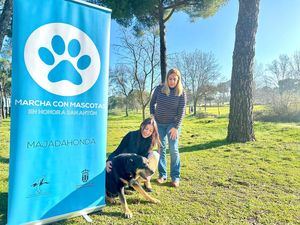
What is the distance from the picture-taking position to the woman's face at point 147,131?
12.3 feet

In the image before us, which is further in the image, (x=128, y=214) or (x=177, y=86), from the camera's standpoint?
(x=177, y=86)

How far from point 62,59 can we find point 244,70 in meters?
5.74

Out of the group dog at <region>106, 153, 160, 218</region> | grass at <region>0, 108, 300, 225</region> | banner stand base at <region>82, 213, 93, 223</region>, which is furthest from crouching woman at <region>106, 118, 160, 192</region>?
banner stand base at <region>82, 213, 93, 223</region>

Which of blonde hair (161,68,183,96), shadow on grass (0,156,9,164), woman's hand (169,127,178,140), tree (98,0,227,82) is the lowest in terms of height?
shadow on grass (0,156,9,164)

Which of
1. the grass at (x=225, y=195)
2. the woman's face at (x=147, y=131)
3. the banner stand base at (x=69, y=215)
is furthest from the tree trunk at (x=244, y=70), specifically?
the banner stand base at (x=69, y=215)

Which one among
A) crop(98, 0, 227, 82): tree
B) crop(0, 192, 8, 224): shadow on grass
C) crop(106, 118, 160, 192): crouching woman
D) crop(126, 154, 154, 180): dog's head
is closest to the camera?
crop(0, 192, 8, 224): shadow on grass

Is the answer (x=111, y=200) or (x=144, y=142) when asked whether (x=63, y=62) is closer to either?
(x=144, y=142)

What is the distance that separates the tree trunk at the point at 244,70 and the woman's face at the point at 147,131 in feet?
14.1

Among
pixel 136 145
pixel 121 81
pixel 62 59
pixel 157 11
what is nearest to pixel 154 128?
pixel 136 145

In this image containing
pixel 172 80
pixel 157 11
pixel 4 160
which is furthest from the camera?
pixel 157 11

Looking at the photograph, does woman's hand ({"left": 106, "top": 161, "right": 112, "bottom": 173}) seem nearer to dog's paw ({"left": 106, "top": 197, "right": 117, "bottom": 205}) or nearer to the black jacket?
the black jacket

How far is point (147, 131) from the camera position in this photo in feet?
12.3

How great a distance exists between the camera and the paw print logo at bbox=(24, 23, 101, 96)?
2568 millimetres

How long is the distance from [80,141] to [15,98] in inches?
32.2
